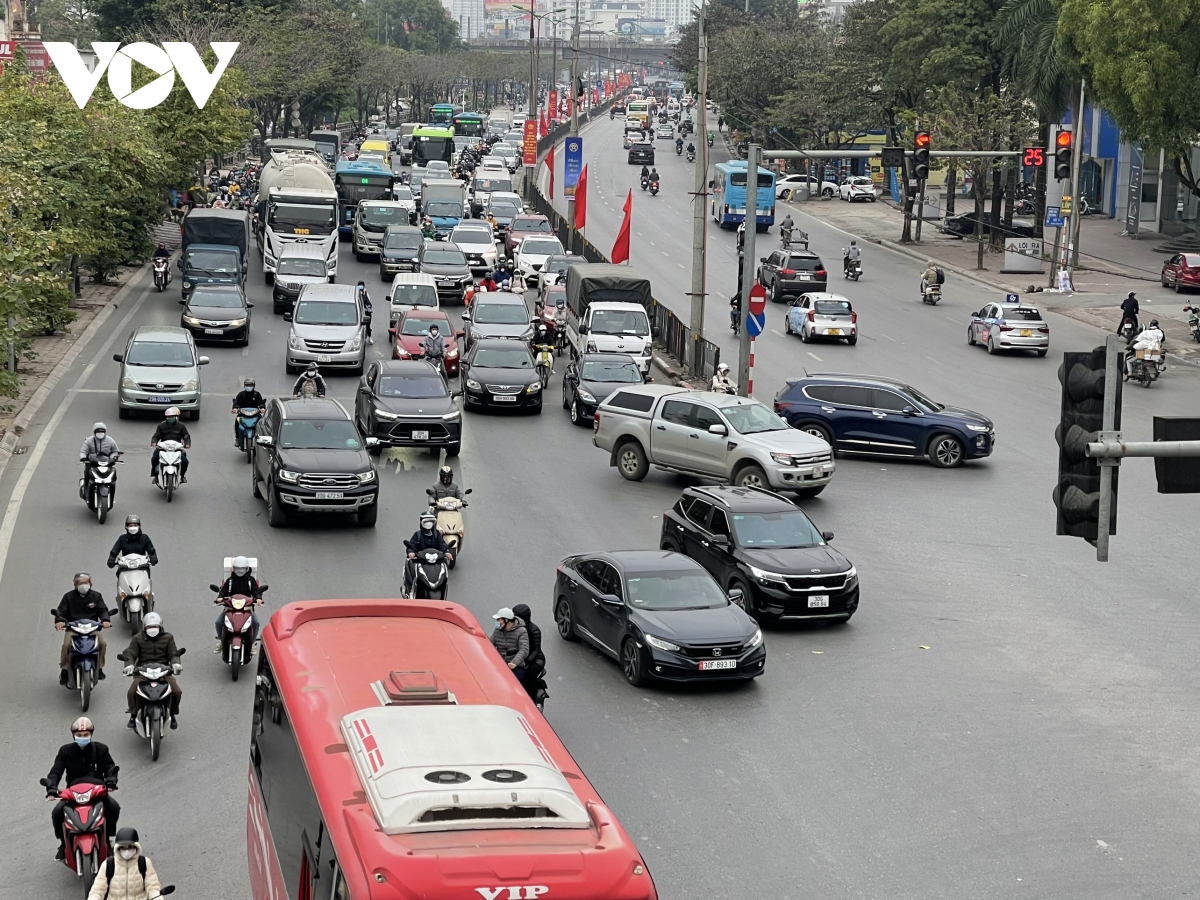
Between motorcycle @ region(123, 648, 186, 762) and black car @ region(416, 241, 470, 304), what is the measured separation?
113 ft

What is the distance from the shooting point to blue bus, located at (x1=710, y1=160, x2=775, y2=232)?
7431 centimetres

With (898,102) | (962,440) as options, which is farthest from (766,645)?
(898,102)

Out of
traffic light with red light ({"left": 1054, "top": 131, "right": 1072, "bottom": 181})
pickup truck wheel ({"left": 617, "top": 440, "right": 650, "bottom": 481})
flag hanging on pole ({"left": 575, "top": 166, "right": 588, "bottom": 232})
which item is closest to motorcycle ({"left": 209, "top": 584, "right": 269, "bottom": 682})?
pickup truck wheel ({"left": 617, "top": 440, "right": 650, "bottom": 481})

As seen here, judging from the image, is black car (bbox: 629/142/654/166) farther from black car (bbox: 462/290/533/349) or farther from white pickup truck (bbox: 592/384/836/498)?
white pickup truck (bbox: 592/384/836/498)

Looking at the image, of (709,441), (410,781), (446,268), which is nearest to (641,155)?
(446,268)

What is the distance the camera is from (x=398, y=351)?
39219mm

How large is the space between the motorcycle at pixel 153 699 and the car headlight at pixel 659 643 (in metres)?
5.15

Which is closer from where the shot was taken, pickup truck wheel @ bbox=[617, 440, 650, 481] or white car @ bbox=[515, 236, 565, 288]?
pickup truck wheel @ bbox=[617, 440, 650, 481]

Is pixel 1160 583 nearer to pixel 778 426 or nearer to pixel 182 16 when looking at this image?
pixel 778 426

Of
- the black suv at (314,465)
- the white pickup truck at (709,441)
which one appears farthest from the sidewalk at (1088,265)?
the black suv at (314,465)

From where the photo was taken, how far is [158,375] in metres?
32.1

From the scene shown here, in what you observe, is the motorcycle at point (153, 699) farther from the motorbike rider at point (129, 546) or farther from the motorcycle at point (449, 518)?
the motorcycle at point (449, 518)

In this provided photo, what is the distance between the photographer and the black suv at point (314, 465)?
24688 mm

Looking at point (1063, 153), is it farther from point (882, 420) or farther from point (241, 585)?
point (241, 585)
